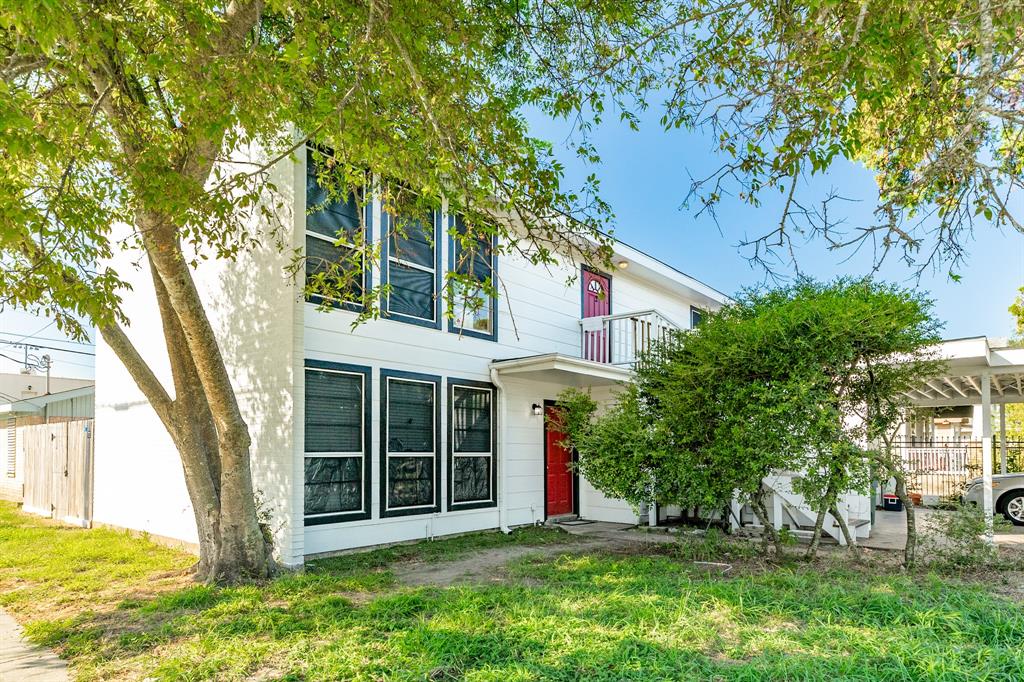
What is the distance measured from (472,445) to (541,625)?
5.12m

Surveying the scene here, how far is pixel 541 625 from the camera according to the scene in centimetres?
473

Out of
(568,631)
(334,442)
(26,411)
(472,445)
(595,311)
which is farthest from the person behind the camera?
(26,411)

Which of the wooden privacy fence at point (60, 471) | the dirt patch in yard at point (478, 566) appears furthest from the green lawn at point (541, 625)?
the wooden privacy fence at point (60, 471)

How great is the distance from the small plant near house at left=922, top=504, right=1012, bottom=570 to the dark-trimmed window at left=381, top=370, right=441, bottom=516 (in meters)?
6.02

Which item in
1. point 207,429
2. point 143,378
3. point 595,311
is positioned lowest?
point 207,429

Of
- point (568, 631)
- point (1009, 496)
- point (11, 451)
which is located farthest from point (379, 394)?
point (11, 451)

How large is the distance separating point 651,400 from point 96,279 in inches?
240

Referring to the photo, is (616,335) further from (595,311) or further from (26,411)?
(26,411)

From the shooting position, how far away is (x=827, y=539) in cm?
932

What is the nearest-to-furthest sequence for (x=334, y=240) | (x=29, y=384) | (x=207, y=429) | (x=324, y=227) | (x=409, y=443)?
(x=207, y=429)
(x=334, y=240)
(x=324, y=227)
(x=409, y=443)
(x=29, y=384)

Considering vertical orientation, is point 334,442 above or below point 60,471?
above

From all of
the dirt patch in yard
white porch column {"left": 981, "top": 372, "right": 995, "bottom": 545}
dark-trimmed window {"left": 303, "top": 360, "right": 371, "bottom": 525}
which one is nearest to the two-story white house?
dark-trimmed window {"left": 303, "top": 360, "right": 371, "bottom": 525}

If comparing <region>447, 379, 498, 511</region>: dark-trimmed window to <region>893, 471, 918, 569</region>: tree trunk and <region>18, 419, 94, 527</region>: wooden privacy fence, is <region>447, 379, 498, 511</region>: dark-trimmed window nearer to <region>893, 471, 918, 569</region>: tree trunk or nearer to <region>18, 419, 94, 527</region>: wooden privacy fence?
<region>893, 471, 918, 569</region>: tree trunk

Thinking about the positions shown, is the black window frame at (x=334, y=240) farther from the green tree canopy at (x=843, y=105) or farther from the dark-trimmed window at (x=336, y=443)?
the green tree canopy at (x=843, y=105)
